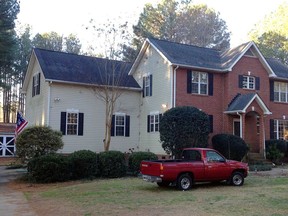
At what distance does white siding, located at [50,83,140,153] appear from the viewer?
25797 mm

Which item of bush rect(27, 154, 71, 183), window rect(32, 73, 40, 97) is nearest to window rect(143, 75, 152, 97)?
window rect(32, 73, 40, 97)

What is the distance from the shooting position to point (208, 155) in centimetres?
1554

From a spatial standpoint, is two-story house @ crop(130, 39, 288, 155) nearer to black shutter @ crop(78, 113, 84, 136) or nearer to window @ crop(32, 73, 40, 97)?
black shutter @ crop(78, 113, 84, 136)

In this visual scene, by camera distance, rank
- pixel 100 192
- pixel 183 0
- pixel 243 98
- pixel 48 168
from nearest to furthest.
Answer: pixel 100 192 < pixel 48 168 < pixel 243 98 < pixel 183 0

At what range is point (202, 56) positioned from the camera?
93.1ft

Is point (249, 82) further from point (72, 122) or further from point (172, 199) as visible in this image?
point (172, 199)

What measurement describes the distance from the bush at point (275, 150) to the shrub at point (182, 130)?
621 cm

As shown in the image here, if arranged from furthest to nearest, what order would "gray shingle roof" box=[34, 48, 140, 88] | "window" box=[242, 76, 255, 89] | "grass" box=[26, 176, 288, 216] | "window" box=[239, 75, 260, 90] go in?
1. "window" box=[242, 76, 255, 89]
2. "window" box=[239, 75, 260, 90]
3. "gray shingle roof" box=[34, 48, 140, 88]
4. "grass" box=[26, 176, 288, 216]

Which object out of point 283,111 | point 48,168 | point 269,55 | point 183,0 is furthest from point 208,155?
point 183,0

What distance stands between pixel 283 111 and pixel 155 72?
36.0 ft

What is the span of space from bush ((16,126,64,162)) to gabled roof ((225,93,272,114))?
42.3 ft

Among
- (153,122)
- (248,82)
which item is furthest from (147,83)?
(248,82)

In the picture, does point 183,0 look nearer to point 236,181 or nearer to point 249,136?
point 249,136

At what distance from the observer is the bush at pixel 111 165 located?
Answer: 19.4 meters
